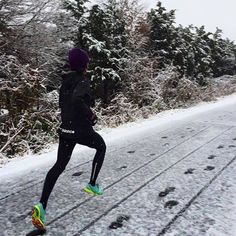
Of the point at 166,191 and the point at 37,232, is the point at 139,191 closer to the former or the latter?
the point at 166,191

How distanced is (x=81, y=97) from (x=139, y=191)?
187cm

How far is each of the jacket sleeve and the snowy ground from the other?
1.24 meters

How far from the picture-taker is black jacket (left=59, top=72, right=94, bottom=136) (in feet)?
12.4

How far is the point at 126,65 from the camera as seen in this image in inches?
603

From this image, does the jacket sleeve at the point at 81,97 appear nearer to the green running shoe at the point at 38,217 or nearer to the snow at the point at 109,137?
the green running shoe at the point at 38,217

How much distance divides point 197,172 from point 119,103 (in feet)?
24.7

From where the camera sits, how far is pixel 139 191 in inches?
197

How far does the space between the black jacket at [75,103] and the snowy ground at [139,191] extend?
3.46 feet

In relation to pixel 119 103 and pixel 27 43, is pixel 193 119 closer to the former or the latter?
pixel 119 103

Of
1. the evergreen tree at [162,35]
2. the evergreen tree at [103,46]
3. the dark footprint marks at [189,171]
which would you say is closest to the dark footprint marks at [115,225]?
the dark footprint marks at [189,171]

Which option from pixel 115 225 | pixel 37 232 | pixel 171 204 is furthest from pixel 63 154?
pixel 171 204

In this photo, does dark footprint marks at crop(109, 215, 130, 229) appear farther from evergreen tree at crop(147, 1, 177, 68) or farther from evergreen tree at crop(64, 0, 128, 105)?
evergreen tree at crop(147, 1, 177, 68)

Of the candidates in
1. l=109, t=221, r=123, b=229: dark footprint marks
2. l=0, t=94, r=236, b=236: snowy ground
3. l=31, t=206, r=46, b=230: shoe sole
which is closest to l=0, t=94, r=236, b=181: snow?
l=0, t=94, r=236, b=236: snowy ground

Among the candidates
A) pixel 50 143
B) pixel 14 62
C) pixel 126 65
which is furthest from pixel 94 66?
pixel 50 143
